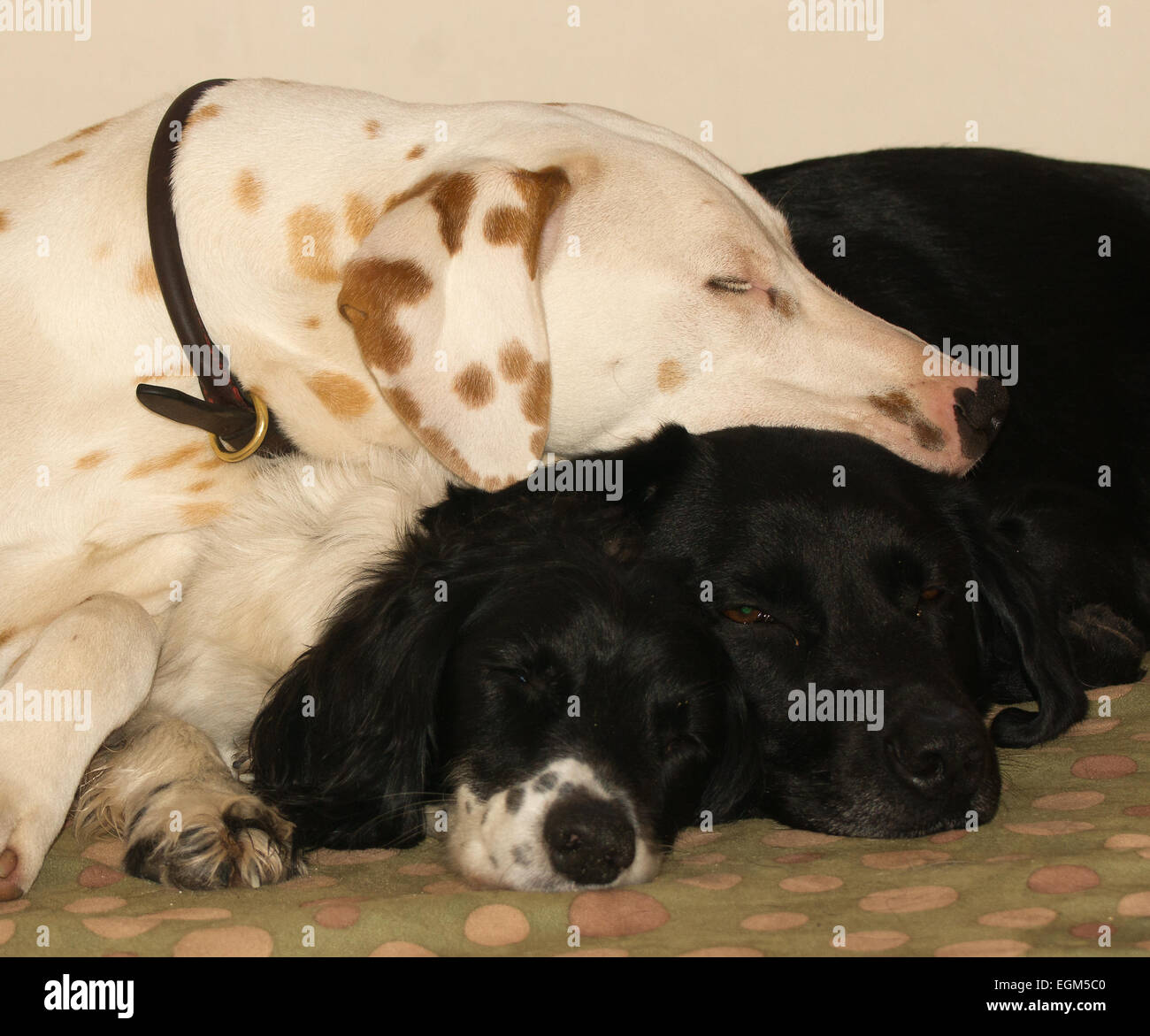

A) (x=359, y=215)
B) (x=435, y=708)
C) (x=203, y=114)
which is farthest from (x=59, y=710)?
(x=203, y=114)

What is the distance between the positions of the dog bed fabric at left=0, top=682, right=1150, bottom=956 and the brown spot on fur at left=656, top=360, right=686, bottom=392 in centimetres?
97

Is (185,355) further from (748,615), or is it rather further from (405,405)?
(748,615)

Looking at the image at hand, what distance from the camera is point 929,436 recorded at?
2680mm

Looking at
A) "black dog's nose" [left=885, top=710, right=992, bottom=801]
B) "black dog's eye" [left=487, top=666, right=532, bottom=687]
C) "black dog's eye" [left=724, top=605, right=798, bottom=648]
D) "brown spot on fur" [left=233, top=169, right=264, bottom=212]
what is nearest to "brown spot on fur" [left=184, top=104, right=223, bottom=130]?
"brown spot on fur" [left=233, top=169, right=264, bottom=212]

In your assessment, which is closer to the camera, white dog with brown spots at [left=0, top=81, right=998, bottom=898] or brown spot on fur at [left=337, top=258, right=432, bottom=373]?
brown spot on fur at [left=337, top=258, right=432, bottom=373]

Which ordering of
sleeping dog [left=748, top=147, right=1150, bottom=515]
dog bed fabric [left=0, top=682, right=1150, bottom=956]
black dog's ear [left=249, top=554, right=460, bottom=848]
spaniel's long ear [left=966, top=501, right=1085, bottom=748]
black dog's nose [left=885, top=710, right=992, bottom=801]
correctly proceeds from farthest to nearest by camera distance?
sleeping dog [left=748, top=147, right=1150, bottom=515], spaniel's long ear [left=966, top=501, right=1085, bottom=748], black dog's ear [left=249, top=554, right=460, bottom=848], black dog's nose [left=885, top=710, right=992, bottom=801], dog bed fabric [left=0, top=682, right=1150, bottom=956]

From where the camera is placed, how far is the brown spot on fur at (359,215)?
8.57ft

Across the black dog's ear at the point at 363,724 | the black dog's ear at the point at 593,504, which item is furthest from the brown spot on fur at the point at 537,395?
the black dog's ear at the point at 363,724

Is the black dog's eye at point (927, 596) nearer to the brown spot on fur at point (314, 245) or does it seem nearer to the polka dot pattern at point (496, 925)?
the polka dot pattern at point (496, 925)

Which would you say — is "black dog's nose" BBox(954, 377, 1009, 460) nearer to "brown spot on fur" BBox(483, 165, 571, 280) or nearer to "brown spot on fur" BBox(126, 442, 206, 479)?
"brown spot on fur" BBox(483, 165, 571, 280)

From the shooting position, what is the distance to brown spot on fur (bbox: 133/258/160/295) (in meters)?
A: 2.67

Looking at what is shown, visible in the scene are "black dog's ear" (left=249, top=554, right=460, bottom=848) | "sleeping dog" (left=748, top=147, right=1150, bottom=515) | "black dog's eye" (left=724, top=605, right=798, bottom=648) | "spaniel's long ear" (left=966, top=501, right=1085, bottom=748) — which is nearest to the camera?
"black dog's ear" (left=249, top=554, right=460, bottom=848)

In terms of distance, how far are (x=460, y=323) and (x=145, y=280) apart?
2.32 ft

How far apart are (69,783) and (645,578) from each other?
98 centimetres
